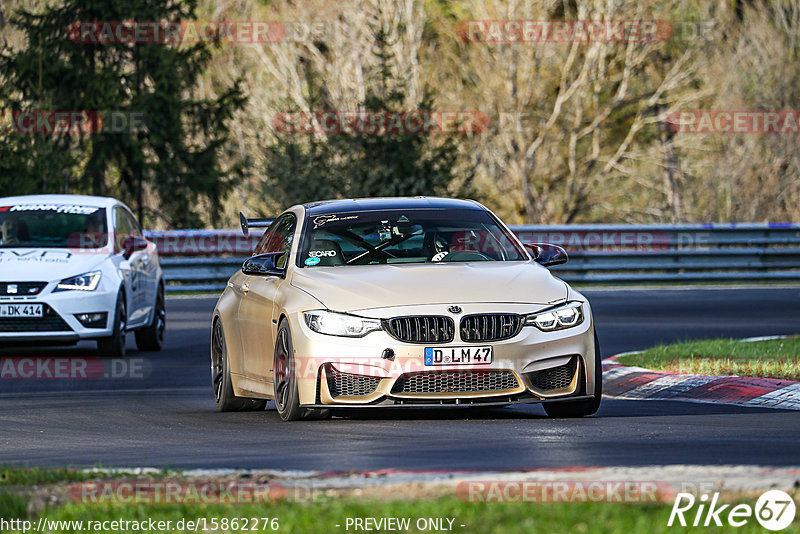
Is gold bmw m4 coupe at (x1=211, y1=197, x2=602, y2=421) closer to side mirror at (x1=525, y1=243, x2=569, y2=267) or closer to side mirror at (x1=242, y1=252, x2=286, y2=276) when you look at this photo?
side mirror at (x1=242, y1=252, x2=286, y2=276)

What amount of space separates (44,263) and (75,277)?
355mm

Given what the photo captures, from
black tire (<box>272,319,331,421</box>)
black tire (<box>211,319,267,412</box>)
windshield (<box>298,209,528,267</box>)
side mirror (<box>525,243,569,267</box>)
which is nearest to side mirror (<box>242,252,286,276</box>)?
windshield (<box>298,209,528,267</box>)

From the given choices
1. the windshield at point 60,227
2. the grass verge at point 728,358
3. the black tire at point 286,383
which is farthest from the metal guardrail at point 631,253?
the black tire at point 286,383

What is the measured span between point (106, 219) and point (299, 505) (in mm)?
11700

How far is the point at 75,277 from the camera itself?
16.5 metres

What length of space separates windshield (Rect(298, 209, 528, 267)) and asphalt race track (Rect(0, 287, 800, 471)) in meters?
1.11

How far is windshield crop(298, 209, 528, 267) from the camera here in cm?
1135

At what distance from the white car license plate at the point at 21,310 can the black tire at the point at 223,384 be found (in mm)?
4033

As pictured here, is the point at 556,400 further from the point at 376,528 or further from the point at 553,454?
the point at 376,528

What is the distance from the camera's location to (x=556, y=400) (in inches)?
409

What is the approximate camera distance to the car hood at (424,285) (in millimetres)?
10266

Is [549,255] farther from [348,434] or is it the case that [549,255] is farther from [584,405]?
[348,434]

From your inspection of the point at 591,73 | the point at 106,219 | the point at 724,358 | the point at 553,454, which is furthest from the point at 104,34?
the point at 553,454

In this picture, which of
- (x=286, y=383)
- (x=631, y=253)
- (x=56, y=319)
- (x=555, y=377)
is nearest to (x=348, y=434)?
(x=286, y=383)
